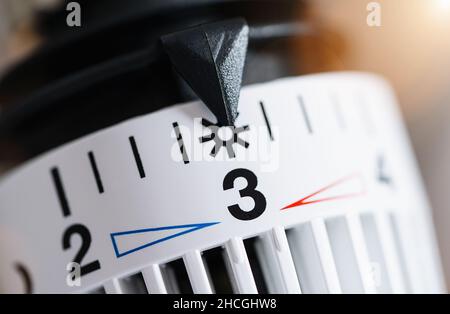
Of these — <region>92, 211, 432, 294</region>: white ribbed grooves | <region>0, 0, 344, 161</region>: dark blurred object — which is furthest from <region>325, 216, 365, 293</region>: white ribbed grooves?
<region>0, 0, 344, 161</region>: dark blurred object

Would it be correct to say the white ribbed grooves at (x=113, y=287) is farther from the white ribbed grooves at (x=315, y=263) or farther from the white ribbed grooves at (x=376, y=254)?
the white ribbed grooves at (x=376, y=254)

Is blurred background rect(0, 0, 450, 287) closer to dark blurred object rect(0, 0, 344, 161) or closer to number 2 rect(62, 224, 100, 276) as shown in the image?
dark blurred object rect(0, 0, 344, 161)

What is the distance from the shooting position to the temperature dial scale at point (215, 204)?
0.35 metres

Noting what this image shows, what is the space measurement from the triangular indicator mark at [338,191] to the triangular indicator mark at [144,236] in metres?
0.06

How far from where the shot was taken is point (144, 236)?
35 centimetres

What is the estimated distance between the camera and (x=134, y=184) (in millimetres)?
354

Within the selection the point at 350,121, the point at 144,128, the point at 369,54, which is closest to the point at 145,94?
the point at 144,128

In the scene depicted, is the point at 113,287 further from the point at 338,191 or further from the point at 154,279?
the point at 338,191

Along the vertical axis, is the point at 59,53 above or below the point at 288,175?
above

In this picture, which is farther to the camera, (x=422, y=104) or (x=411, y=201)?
(x=422, y=104)

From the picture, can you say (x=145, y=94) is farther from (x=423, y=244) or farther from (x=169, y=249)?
(x=423, y=244)

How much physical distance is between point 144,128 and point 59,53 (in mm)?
94

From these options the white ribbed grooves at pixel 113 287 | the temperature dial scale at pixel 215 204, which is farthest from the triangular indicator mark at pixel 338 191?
the white ribbed grooves at pixel 113 287
